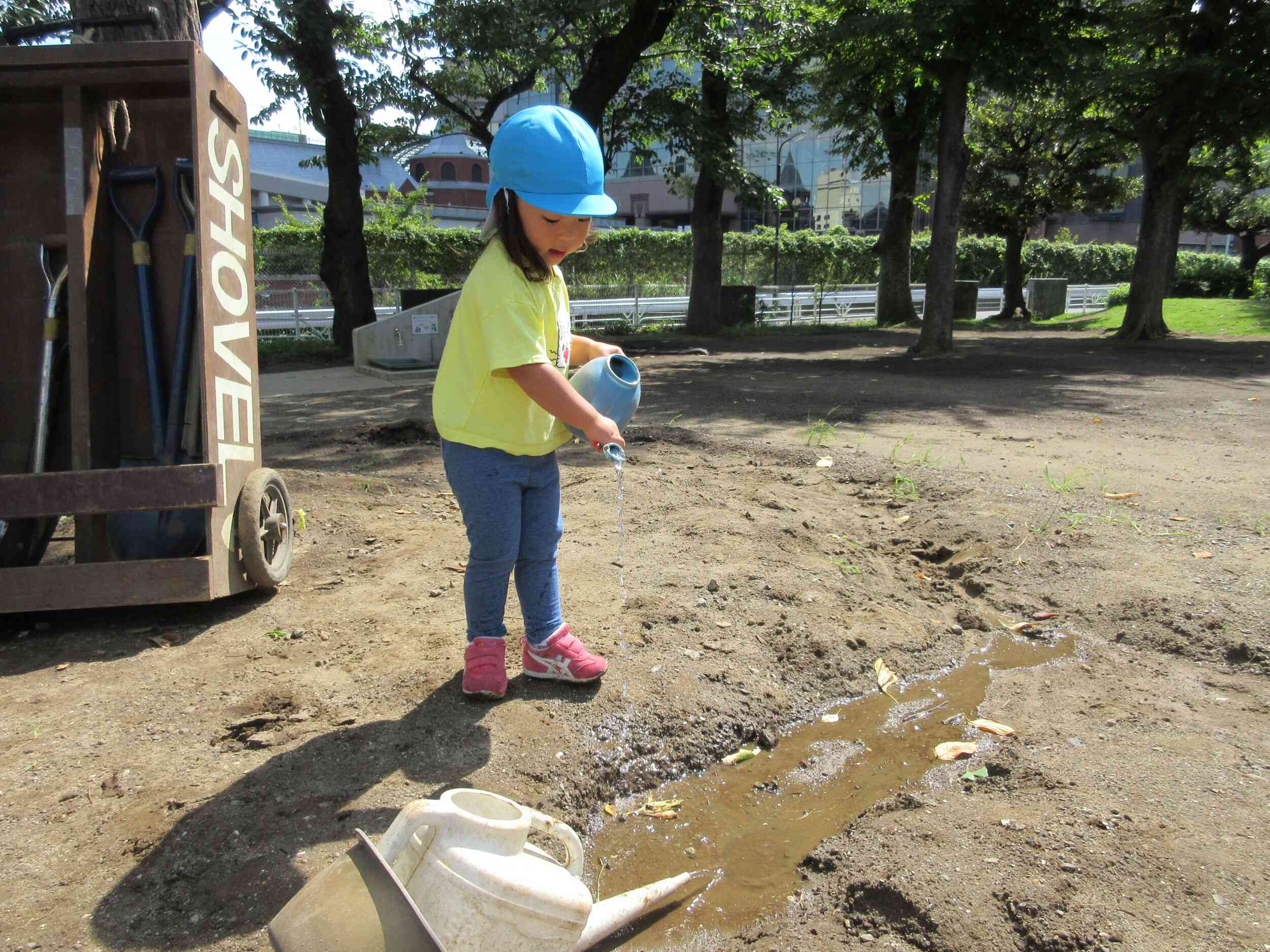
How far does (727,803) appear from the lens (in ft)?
8.70

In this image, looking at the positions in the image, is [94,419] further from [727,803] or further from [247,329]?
[727,803]

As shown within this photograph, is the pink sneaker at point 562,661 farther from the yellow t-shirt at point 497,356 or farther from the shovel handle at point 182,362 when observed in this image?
the shovel handle at point 182,362

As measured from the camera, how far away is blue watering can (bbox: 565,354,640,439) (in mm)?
2879

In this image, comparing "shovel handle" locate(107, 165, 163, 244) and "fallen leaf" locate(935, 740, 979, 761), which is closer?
"fallen leaf" locate(935, 740, 979, 761)

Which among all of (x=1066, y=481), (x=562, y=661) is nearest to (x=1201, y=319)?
(x=1066, y=481)

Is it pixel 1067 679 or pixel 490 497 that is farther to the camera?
pixel 1067 679

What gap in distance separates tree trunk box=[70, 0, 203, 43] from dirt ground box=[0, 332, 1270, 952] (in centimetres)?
239

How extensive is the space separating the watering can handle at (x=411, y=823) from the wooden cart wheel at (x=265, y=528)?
2114 mm

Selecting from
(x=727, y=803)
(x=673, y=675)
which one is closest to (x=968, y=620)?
(x=673, y=675)

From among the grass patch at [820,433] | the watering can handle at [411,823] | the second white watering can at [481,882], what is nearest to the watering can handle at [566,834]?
the second white watering can at [481,882]

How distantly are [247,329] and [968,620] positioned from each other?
331 cm

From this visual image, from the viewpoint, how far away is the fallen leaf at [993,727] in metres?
2.95

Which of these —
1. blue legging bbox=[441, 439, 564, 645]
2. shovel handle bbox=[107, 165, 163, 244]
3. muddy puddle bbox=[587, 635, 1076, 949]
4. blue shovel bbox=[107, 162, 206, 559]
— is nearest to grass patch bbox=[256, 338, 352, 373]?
shovel handle bbox=[107, 165, 163, 244]

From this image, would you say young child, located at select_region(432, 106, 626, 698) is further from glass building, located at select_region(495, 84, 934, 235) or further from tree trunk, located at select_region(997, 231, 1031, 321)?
glass building, located at select_region(495, 84, 934, 235)
